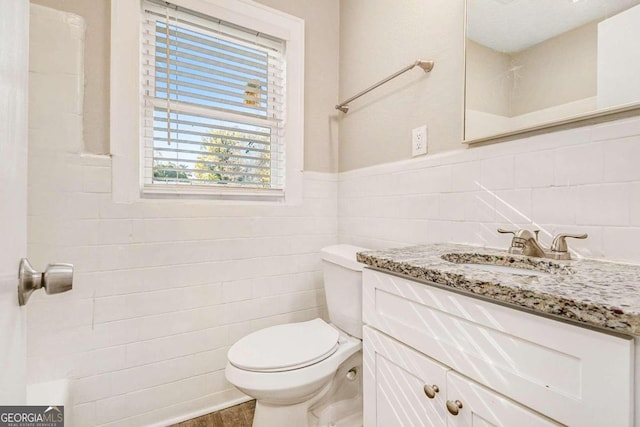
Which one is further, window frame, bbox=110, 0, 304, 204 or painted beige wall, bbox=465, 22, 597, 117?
window frame, bbox=110, 0, 304, 204

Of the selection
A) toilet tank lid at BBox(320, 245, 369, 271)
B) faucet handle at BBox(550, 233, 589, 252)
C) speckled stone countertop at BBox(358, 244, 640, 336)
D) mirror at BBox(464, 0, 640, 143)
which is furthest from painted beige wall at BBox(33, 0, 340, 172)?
faucet handle at BBox(550, 233, 589, 252)

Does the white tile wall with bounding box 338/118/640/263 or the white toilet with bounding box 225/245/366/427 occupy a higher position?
the white tile wall with bounding box 338/118/640/263

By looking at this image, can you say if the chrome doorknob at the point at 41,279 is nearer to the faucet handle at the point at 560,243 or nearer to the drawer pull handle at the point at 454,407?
the drawer pull handle at the point at 454,407

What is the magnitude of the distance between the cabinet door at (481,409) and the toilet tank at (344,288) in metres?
0.62

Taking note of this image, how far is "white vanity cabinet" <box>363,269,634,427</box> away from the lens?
1.56ft

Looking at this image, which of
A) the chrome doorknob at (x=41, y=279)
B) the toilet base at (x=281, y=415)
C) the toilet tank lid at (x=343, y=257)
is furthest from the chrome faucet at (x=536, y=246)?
the chrome doorknob at (x=41, y=279)

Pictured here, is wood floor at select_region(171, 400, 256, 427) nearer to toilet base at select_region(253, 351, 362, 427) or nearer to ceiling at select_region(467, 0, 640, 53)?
toilet base at select_region(253, 351, 362, 427)

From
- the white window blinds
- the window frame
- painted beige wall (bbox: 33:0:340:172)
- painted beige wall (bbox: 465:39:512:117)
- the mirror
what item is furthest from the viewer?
painted beige wall (bbox: 33:0:340:172)

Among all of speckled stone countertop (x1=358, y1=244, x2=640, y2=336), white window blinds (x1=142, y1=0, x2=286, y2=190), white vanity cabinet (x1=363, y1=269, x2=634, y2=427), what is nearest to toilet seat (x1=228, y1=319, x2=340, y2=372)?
white vanity cabinet (x1=363, y1=269, x2=634, y2=427)

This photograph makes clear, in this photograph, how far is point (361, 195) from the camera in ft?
5.60

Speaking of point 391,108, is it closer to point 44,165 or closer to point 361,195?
point 361,195

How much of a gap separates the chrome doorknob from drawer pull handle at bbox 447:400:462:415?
2.65 ft

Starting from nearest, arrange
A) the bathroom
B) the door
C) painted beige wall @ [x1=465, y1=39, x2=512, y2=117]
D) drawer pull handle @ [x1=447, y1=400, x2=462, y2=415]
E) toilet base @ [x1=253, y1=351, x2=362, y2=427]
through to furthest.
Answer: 1. the door
2. drawer pull handle @ [x1=447, y1=400, x2=462, y2=415]
3. the bathroom
4. painted beige wall @ [x1=465, y1=39, x2=512, y2=117]
5. toilet base @ [x1=253, y1=351, x2=362, y2=427]

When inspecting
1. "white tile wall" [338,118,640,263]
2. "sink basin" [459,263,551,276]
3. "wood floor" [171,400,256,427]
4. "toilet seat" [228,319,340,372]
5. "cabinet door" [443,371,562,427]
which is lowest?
"wood floor" [171,400,256,427]
